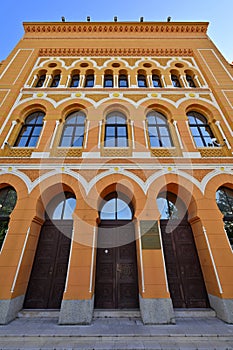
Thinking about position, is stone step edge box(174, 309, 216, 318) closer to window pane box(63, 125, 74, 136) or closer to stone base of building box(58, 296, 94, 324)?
stone base of building box(58, 296, 94, 324)

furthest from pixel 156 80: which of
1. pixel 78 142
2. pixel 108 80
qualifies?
pixel 78 142

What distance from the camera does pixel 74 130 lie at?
29.3ft

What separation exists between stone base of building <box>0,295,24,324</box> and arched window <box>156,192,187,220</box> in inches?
235

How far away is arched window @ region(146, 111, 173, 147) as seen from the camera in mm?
8534

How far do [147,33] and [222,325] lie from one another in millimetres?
17649

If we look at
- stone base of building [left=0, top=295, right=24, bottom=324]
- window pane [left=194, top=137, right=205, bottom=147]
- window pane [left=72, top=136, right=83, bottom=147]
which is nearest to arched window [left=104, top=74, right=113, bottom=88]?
window pane [left=72, top=136, right=83, bottom=147]

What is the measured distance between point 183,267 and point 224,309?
1.64 meters

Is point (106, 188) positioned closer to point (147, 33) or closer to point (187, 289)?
point (187, 289)

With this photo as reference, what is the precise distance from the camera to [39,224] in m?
6.90

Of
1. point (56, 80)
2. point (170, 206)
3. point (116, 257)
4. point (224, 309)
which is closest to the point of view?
point (224, 309)

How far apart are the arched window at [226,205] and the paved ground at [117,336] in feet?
10.4

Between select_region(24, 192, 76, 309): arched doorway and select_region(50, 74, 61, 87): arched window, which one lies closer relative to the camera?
select_region(24, 192, 76, 309): arched doorway

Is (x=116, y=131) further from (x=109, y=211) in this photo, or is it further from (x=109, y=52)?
(x=109, y=52)

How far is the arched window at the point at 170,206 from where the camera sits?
7340 mm
